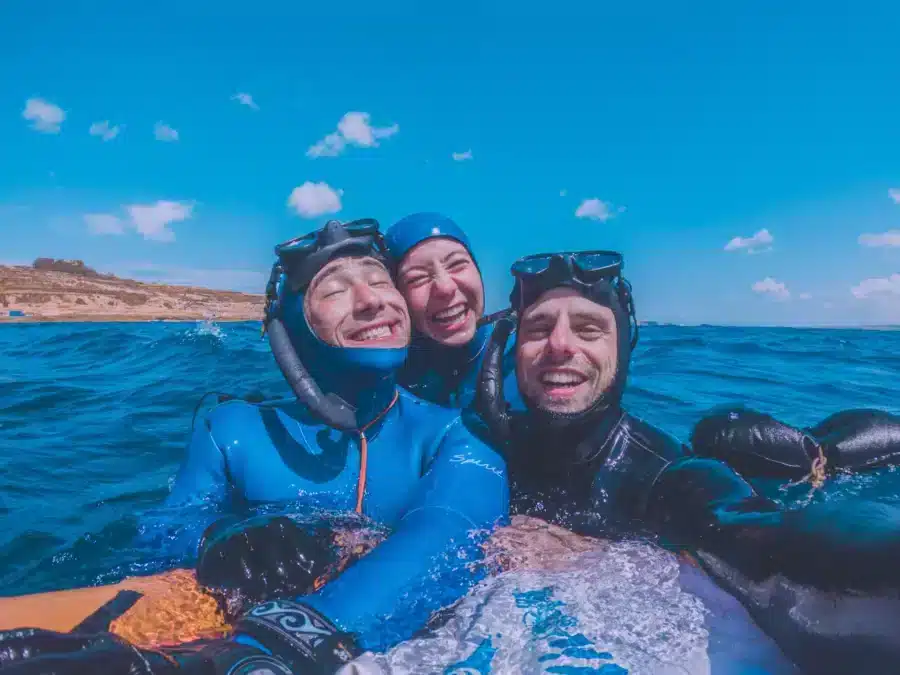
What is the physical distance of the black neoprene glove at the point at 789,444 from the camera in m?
3.86

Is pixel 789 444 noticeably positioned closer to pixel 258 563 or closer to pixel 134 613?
pixel 258 563

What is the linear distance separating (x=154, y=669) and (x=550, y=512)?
2.38 metres

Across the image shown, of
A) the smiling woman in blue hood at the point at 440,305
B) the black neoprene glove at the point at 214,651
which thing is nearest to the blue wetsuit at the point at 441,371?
the smiling woman in blue hood at the point at 440,305

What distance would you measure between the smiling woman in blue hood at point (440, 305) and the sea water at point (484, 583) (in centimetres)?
178

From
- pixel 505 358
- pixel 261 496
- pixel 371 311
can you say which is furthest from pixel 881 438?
pixel 261 496

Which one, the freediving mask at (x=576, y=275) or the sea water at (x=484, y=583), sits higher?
the freediving mask at (x=576, y=275)

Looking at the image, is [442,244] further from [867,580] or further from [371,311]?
[867,580]

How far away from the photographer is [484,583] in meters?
2.71

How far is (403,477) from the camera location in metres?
3.37

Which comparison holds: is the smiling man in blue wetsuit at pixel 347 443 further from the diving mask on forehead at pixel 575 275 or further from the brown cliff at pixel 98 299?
the brown cliff at pixel 98 299

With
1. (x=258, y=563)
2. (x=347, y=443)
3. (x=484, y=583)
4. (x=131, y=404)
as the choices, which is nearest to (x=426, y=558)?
(x=484, y=583)

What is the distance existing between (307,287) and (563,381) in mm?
1611

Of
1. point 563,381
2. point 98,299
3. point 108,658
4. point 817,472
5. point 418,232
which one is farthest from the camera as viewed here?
point 98,299

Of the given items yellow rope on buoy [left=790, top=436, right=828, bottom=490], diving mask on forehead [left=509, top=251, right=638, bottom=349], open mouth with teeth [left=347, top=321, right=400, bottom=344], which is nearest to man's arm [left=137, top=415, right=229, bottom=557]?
open mouth with teeth [left=347, top=321, right=400, bottom=344]
